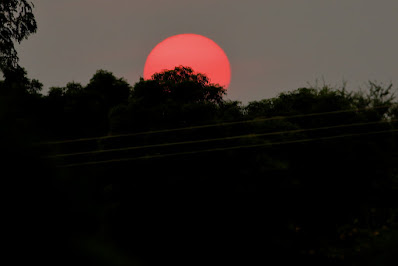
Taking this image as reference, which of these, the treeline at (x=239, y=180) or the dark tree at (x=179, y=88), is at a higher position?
the dark tree at (x=179, y=88)

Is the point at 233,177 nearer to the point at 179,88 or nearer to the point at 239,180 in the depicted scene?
the point at 239,180

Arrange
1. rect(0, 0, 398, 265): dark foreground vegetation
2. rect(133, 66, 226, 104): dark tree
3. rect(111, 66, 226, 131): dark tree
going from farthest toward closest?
rect(133, 66, 226, 104): dark tree, rect(111, 66, 226, 131): dark tree, rect(0, 0, 398, 265): dark foreground vegetation

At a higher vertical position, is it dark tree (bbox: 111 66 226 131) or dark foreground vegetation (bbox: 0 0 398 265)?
dark tree (bbox: 111 66 226 131)

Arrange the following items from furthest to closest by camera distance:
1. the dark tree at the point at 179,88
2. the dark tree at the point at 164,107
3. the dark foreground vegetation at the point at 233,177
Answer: the dark tree at the point at 179,88
the dark tree at the point at 164,107
the dark foreground vegetation at the point at 233,177

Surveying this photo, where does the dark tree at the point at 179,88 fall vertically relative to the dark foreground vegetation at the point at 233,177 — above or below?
above

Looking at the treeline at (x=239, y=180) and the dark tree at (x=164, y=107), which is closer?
the treeline at (x=239, y=180)

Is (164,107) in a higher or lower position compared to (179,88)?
lower

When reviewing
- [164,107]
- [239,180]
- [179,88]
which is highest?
[179,88]

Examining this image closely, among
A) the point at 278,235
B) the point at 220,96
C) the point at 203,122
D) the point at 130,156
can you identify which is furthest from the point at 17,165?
the point at 220,96

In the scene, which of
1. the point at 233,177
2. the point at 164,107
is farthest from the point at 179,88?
the point at 233,177

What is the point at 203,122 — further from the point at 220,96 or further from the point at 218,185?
the point at 220,96

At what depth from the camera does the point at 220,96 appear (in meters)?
34.9

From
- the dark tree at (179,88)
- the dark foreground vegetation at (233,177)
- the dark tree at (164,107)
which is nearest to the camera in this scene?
the dark foreground vegetation at (233,177)

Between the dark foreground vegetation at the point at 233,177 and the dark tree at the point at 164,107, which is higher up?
the dark tree at the point at 164,107
